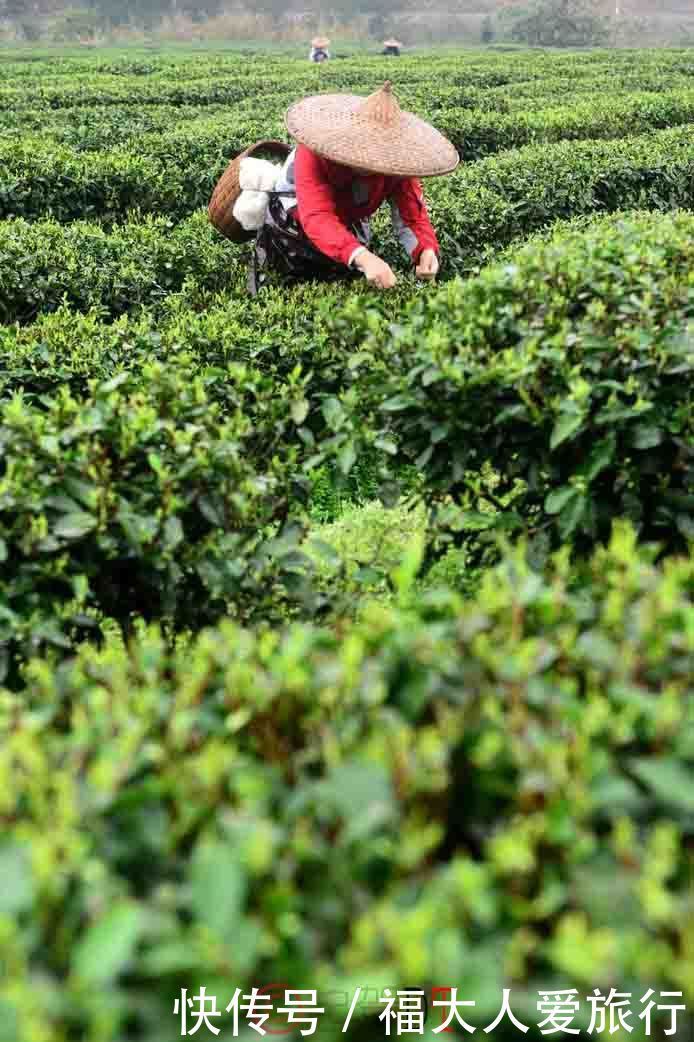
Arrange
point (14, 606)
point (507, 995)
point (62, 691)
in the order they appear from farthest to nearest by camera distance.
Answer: point (14, 606) → point (62, 691) → point (507, 995)

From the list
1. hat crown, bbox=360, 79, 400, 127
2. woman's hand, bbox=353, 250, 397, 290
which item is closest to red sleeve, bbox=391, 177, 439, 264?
hat crown, bbox=360, 79, 400, 127

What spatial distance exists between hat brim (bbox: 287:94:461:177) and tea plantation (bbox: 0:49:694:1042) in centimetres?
60

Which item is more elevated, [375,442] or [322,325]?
[322,325]

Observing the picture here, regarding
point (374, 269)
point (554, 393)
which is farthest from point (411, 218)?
point (554, 393)

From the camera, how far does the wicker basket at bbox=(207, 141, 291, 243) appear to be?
538cm

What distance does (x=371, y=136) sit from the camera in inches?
183

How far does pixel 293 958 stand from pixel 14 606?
1600mm

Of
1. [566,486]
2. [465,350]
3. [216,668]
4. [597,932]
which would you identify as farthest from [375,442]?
[597,932]

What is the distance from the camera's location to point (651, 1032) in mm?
1187

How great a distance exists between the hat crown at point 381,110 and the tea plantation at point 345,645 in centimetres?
75

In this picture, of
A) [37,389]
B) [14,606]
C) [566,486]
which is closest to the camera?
[14,606]

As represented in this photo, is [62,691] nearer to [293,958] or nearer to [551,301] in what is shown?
[293,958]

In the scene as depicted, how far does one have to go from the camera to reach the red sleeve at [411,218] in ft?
17.0

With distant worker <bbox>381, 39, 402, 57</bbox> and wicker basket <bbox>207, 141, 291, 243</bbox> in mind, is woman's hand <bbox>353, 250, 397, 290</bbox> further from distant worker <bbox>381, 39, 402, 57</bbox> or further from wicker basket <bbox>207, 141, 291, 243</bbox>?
distant worker <bbox>381, 39, 402, 57</bbox>
